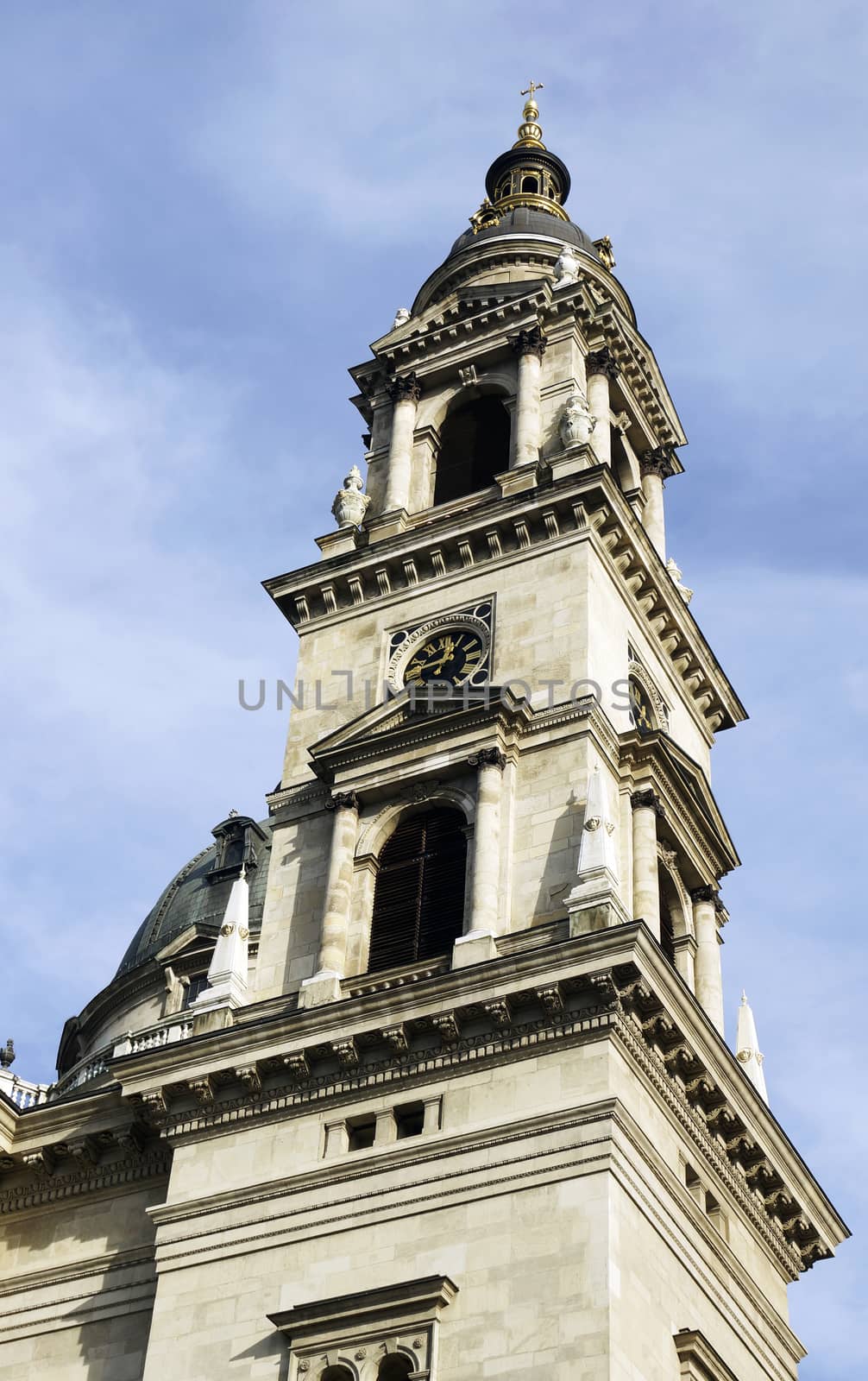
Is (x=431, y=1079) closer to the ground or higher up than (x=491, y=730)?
closer to the ground

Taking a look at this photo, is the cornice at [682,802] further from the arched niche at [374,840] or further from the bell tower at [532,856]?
the arched niche at [374,840]

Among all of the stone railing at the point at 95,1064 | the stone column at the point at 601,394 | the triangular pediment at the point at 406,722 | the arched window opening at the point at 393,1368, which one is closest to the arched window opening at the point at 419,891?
the triangular pediment at the point at 406,722

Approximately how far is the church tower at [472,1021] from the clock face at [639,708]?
169 millimetres

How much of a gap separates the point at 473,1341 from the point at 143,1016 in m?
33.3

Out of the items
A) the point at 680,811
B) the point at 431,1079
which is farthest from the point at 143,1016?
the point at 431,1079

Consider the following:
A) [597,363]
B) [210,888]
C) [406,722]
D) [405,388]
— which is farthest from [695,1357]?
[210,888]

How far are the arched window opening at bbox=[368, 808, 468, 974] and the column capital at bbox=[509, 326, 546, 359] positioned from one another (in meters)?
13.9

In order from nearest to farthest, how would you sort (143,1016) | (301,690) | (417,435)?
(301,690) < (417,435) < (143,1016)

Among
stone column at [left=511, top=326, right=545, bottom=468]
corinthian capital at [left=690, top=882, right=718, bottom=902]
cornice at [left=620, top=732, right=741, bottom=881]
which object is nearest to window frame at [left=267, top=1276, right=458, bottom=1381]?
cornice at [left=620, top=732, right=741, bottom=881]

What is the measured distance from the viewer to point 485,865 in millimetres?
37531

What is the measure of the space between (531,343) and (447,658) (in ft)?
33.0

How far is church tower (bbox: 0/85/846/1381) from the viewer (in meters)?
32.0

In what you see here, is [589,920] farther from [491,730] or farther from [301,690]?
[301,690]

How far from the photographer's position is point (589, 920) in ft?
115
